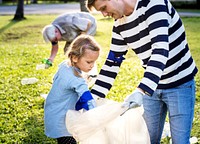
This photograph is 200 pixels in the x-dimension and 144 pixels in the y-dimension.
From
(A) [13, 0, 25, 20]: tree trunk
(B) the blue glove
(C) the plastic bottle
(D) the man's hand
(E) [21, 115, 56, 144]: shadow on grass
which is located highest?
(D) the man's hand

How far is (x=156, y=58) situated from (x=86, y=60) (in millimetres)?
729

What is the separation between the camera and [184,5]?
72.4 ft

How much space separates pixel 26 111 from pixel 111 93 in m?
1.22

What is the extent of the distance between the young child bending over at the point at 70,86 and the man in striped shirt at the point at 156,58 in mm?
131

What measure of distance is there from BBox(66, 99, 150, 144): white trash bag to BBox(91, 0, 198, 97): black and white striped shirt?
0.78 feet

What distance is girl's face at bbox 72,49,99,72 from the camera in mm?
2844

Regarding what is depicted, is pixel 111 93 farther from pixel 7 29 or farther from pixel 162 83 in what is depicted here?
pixel 7 29

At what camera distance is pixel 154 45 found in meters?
2.26

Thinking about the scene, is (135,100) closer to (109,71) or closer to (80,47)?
(109,71)

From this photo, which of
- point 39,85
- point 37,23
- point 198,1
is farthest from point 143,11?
point 198,1

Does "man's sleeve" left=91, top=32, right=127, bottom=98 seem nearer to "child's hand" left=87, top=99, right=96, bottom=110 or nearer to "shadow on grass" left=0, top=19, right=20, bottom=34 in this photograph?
"child's hand" left=87, top=99, right=96, bottom=110

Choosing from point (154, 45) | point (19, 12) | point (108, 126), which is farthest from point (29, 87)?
point (19, 12)

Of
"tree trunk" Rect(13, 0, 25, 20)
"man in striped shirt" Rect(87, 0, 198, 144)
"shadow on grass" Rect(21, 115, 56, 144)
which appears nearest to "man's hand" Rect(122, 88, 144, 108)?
"man in striped shirt" Rect(87, 0, 198, 144)

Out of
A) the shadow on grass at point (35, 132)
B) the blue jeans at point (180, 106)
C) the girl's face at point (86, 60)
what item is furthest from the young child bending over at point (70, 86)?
the shadow on grass at point (35, 132)
